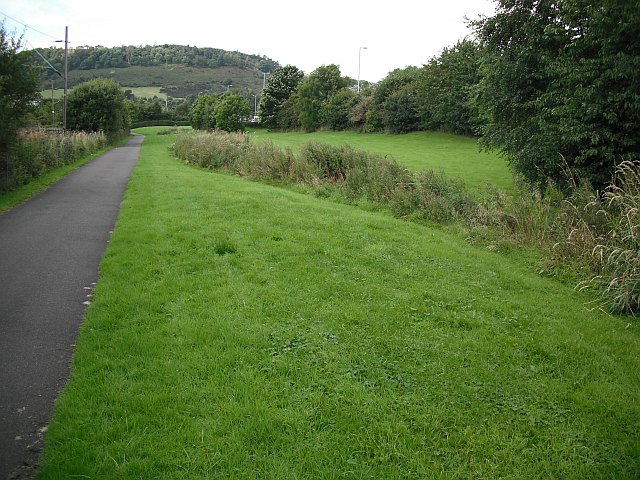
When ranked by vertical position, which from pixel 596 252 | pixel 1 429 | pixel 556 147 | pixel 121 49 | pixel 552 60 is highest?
pixel 121 49

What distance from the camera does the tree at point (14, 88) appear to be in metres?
13.7

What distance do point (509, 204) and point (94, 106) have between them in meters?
41.6

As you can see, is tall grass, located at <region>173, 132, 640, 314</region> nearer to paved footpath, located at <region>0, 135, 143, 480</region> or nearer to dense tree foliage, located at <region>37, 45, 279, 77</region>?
paved footpath, located at <region>0, 135, 143, 480</region>

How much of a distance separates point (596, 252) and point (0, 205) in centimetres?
1401

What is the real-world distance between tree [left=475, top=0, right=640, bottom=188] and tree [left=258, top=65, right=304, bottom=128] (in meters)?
58.3

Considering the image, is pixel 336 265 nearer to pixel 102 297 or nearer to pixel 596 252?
pixel 102 297

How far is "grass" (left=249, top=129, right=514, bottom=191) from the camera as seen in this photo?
874 inches

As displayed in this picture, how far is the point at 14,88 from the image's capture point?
559 inches

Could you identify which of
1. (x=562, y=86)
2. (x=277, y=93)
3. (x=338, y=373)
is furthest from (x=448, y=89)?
(x=338, y=373)

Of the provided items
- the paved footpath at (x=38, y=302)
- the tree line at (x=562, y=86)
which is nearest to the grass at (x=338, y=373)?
the paved footpath at (x=38, y=302)

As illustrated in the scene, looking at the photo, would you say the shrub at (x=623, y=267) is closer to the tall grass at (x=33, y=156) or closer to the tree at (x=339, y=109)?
the tall grass at (x=33, y=156)

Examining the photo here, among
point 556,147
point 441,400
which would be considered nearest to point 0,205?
point 441,400

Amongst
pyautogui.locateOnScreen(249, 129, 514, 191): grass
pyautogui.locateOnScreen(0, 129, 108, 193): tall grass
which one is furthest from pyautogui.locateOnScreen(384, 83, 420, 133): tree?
pyautogui.locateOnScreen(0, 129, 108, 193): tall grass

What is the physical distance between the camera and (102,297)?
626cm
